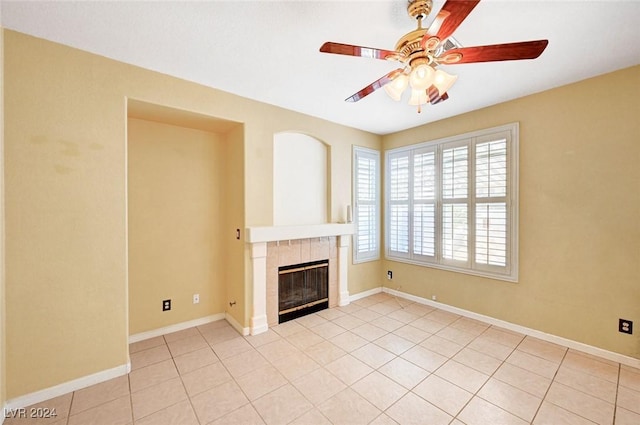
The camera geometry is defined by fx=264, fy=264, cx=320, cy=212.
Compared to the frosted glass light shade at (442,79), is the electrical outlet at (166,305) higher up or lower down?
lower down

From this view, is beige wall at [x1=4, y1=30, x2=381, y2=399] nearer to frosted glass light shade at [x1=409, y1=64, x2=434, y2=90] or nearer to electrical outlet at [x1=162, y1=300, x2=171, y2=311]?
electrical outlet at [x1=162, y1=300, x2=171, y2=311]

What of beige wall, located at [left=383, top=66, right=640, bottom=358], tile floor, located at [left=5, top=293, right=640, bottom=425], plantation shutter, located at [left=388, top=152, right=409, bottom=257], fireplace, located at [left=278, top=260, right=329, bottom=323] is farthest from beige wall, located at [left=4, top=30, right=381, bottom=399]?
beige wall, located at [left=383, top=66, right=640, bottom=358]

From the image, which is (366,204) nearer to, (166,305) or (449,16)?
(166,305)

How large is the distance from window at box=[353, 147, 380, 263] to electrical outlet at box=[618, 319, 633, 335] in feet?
8.88

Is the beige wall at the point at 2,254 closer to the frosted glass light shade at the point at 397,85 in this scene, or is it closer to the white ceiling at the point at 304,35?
the white ceiling at the point at 304,35

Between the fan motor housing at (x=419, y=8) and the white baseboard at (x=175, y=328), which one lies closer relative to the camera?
the fan motor housing at (x=419, y=8)

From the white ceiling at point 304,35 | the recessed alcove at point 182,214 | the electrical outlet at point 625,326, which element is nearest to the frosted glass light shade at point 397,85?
the white ceiling at point 304,35

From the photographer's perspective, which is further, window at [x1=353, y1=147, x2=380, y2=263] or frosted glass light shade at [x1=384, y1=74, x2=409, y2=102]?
window at [x1=353, y1=147, x2=380, y2=263]

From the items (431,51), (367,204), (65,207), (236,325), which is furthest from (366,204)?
(65,207)

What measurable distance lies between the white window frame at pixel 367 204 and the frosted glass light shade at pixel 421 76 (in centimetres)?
246

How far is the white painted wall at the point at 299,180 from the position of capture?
3.41 meters

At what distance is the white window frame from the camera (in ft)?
13.5

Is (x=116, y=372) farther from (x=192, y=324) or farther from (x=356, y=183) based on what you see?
(x=356, y=183)


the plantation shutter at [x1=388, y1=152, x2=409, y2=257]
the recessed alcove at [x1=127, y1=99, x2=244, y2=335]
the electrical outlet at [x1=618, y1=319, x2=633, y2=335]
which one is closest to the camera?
the electrical outlet at [x1=618, y1=319, x2=633, y2=335]
